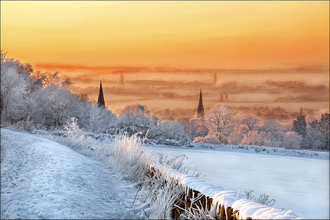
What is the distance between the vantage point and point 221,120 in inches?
998

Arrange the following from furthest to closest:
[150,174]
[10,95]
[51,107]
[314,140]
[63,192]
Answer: [314,140]
[51,107]
[10,95]
[150,174]
[63,192]

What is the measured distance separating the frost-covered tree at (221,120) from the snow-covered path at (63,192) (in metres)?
19.2

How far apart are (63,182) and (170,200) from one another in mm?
2332

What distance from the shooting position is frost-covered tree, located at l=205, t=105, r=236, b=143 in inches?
992

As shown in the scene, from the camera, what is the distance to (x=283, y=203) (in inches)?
205

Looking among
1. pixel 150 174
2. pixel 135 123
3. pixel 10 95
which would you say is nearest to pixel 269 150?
pixel 135 123

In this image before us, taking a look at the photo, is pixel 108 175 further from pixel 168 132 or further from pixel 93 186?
pixel 168 132

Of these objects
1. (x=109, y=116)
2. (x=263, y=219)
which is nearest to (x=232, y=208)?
(x=263, y=219)

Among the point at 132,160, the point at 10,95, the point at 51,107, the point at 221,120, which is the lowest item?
the point at 132,160

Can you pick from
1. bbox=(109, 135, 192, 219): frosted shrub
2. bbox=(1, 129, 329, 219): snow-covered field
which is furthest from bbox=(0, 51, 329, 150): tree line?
bbox=(109, 135, 192, 219): frosted shrub

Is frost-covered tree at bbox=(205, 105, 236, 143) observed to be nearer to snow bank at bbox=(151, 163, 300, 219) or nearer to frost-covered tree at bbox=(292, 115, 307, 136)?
frost-covered tree at bbox=(292, 115, 307, 136)

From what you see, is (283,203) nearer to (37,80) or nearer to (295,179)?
(295,179)

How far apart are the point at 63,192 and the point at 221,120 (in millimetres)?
22103

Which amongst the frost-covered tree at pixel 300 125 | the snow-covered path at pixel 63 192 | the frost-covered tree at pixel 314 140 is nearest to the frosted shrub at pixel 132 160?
the snow-covered path at pixel 63 192
